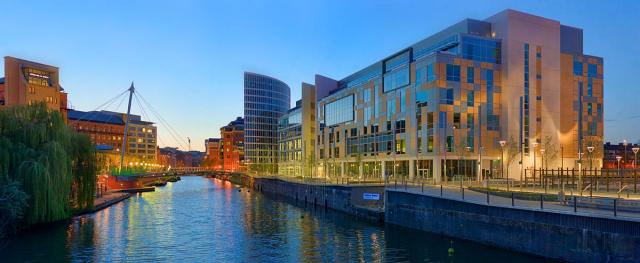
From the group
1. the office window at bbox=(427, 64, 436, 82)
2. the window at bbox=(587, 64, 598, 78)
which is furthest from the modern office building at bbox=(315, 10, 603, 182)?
the office window at bbox=(427, 64, 436, 82)

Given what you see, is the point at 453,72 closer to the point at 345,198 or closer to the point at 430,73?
the point at 430,73

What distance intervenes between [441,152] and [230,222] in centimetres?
4112

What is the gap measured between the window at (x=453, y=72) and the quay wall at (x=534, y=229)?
135ft

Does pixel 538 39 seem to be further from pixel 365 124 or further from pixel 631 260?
pixel 631 260

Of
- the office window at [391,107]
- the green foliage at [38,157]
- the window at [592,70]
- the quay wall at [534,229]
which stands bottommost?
the quay wall at [534,229]

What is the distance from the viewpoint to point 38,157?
43656mm

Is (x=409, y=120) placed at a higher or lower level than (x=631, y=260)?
higher

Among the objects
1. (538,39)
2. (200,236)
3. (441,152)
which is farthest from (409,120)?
(200,236)

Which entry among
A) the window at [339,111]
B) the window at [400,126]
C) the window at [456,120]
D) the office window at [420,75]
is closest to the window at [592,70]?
the window at [456,120]

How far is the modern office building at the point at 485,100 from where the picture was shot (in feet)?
270

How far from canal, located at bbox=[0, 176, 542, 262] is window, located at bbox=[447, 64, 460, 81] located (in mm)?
35654

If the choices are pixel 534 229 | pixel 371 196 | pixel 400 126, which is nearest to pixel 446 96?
pixel 400 126

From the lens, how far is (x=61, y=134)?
158 feet

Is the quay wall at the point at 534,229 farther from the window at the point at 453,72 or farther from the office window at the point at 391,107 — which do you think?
the office window at the point at 391,107
